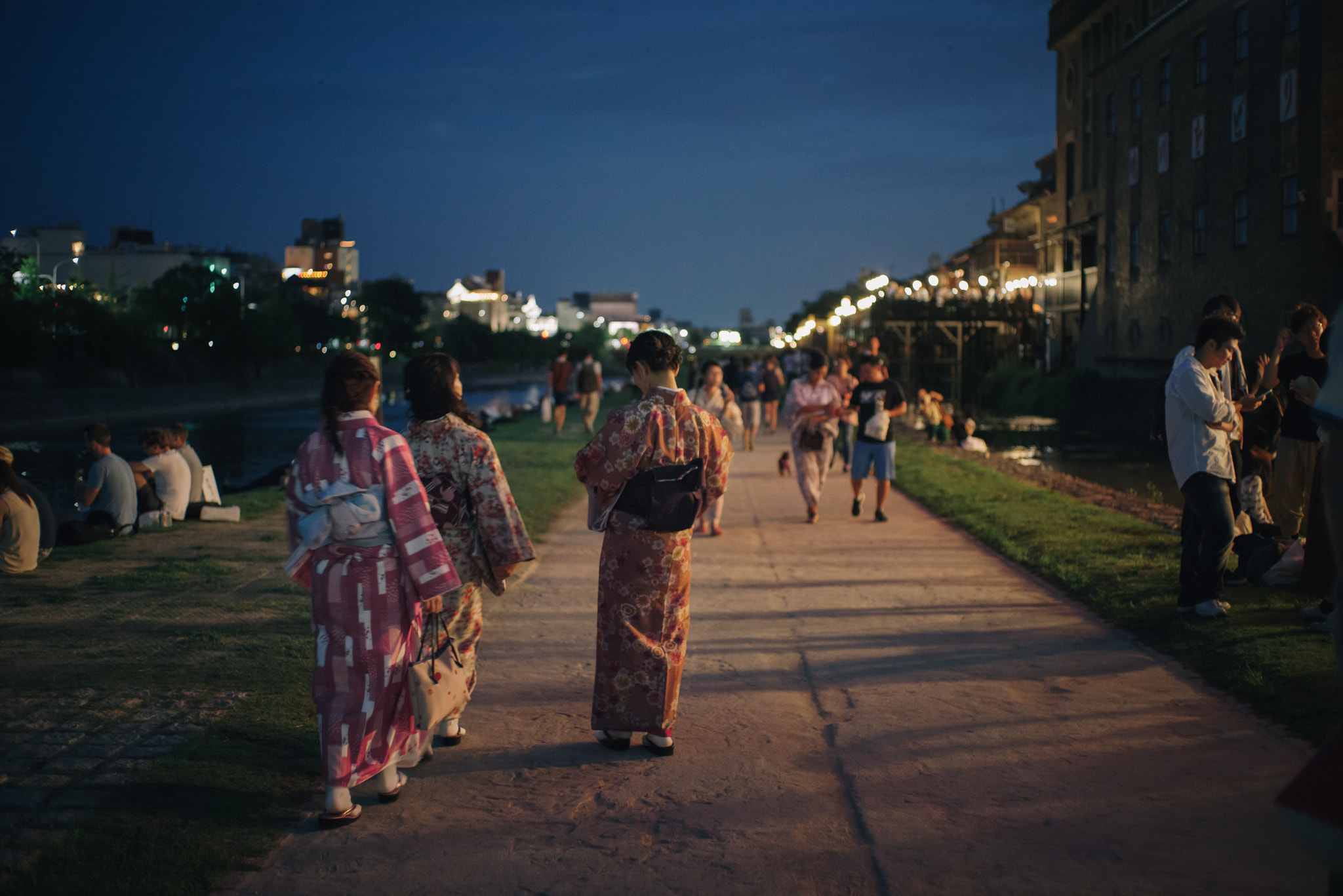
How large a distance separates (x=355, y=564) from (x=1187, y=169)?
1193 inches

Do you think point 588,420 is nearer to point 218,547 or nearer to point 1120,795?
point 218,547

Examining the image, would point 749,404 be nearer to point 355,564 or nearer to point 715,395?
point 715,395

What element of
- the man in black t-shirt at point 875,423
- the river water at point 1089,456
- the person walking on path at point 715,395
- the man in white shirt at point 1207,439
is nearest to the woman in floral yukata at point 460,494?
the man in white shirt at point 1207,439

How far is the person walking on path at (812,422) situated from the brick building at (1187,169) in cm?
1359

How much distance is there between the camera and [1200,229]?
28.4 m

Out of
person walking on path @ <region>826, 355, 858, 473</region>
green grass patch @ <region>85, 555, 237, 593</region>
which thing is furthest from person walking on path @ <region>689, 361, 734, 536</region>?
green grass patch @ <region>85, 555, 237, 593</region>

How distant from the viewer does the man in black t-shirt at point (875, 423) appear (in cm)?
1171

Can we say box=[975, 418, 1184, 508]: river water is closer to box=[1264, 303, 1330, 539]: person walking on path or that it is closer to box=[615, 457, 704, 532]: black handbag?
box=[1264, 303, 1330, 539]: person walking on path

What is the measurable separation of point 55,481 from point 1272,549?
80.1 feet

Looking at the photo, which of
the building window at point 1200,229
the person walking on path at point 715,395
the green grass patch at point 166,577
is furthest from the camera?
the building window at point 1200,229

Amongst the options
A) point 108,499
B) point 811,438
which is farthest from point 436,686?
point 108,499

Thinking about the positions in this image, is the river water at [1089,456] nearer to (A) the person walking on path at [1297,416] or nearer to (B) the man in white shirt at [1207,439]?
(A) the person walking on path at [1297,416]

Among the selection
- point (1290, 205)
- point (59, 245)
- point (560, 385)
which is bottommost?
point (560, 385)

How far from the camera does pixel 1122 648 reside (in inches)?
256
